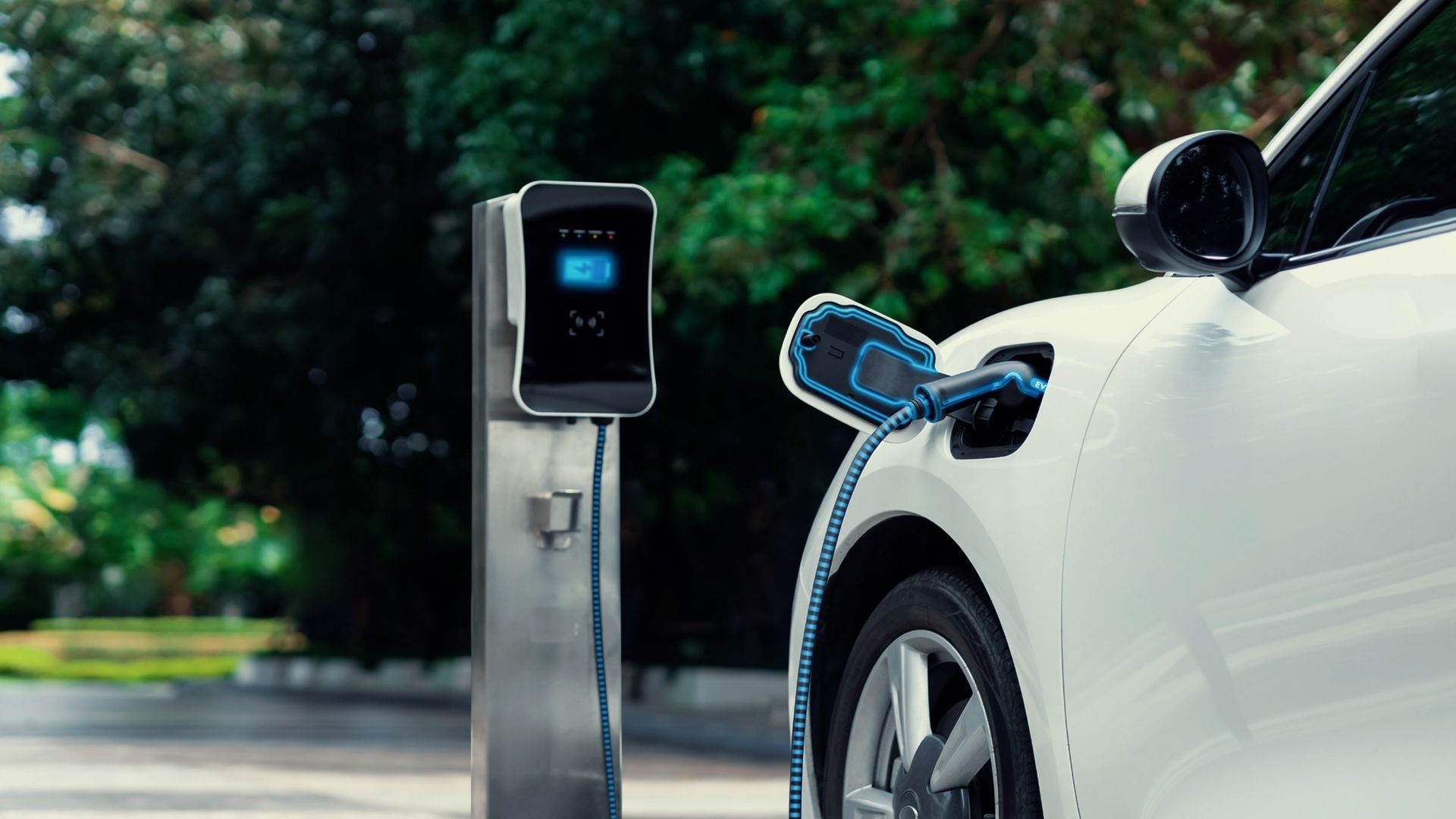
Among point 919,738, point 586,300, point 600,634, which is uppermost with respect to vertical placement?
point 586,300

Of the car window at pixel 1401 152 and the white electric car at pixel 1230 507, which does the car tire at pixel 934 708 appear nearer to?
the white electric car at pixel 1230 507

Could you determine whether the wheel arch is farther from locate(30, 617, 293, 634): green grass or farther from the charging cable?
locate(30, 617, 293, 634): green grass

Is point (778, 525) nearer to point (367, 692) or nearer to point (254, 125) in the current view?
point (254, 125)

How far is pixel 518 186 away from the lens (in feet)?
42.8

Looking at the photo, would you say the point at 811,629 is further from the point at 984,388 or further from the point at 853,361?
the point at 984,388

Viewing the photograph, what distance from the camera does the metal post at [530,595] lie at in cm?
472

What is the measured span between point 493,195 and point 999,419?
1056 centimetres

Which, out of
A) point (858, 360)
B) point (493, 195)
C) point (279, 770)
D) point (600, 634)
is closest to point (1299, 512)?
point (858, 360)

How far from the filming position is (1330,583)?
7.23 ft

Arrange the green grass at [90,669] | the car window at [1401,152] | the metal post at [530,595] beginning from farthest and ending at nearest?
the green grass at [90,669] < the metal post at [530,595] < the car window at [1401,152]

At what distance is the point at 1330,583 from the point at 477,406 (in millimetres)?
3068

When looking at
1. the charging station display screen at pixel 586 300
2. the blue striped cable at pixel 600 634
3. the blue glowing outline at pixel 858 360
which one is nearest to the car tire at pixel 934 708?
the blue glowing outline at pixel 858 360

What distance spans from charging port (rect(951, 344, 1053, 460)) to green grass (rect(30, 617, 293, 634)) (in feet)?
159

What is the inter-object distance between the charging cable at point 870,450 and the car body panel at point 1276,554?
0.27 metres
